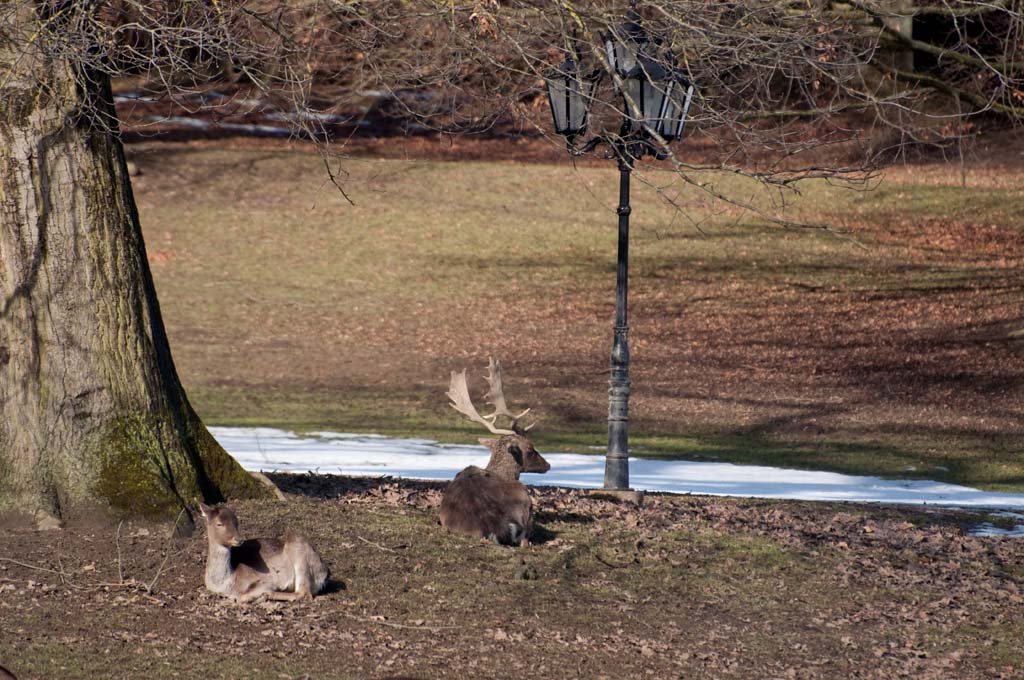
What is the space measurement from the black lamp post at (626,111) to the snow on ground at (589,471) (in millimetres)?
1816

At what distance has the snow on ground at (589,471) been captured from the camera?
12.5 m

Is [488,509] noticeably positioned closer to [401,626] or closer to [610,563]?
[610,563]

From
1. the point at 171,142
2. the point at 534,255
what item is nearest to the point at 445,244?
the point at 534,255

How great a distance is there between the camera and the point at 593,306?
984 inches

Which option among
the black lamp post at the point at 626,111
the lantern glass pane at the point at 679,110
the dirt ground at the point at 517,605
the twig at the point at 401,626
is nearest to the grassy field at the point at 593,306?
the black lamp post at the point at 626,111

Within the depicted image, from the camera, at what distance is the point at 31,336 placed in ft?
25.0

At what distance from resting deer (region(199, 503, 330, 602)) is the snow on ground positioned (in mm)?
5497

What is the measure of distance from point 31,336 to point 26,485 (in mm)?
899

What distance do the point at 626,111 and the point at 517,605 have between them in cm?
454

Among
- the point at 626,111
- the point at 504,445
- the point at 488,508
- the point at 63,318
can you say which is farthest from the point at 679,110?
the point at 63,318

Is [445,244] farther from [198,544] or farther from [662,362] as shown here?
[198,544]

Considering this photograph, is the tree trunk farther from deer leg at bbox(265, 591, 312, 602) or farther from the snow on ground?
the snow on ground

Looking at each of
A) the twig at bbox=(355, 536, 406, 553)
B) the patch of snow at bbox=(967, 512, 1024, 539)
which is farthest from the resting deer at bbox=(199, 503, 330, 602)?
the patch of snow at bbox=(967, 512, 1024, 539)

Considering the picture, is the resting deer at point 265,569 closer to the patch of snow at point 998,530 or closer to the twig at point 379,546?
the twig at point 379,546
